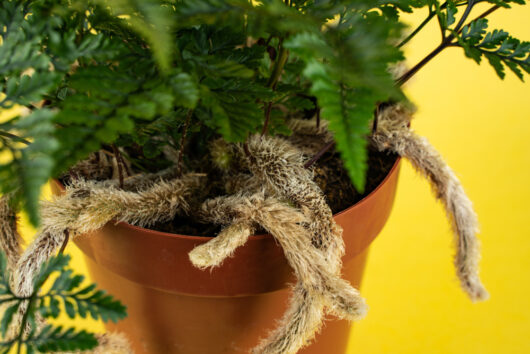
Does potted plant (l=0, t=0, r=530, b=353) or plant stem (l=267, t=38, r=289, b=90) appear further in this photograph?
plant stem (l=267, t=38, r=289, b=90)

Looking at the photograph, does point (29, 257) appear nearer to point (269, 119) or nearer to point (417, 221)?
point (269, 119)

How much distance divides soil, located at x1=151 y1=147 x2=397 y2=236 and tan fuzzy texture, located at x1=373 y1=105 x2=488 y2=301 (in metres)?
0.03

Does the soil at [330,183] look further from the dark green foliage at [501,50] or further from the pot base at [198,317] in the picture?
the dark green foliage at [501,50]

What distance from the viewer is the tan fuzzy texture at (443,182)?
0.74 meters

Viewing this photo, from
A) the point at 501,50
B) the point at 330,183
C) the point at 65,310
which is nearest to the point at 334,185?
the point at 330,183

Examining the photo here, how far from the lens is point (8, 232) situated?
669 mm

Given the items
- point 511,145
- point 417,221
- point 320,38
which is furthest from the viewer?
point 511,145

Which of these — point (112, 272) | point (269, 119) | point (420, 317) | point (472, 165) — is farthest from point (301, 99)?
point (472, 165)

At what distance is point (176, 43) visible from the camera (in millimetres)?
507

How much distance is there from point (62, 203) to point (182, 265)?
0.15 m

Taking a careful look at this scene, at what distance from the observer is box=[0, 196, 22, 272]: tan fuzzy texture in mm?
665

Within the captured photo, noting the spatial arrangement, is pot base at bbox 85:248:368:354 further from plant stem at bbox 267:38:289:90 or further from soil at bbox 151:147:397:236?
plant stem at bbox 267:38:289:90

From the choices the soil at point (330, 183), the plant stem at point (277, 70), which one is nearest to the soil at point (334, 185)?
the soil at point (330, 183)

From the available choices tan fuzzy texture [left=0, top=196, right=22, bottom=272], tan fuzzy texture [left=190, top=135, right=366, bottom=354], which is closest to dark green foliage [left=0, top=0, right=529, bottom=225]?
tan fuzzy texture [left=190, top=135, right=366, bottom=354]
